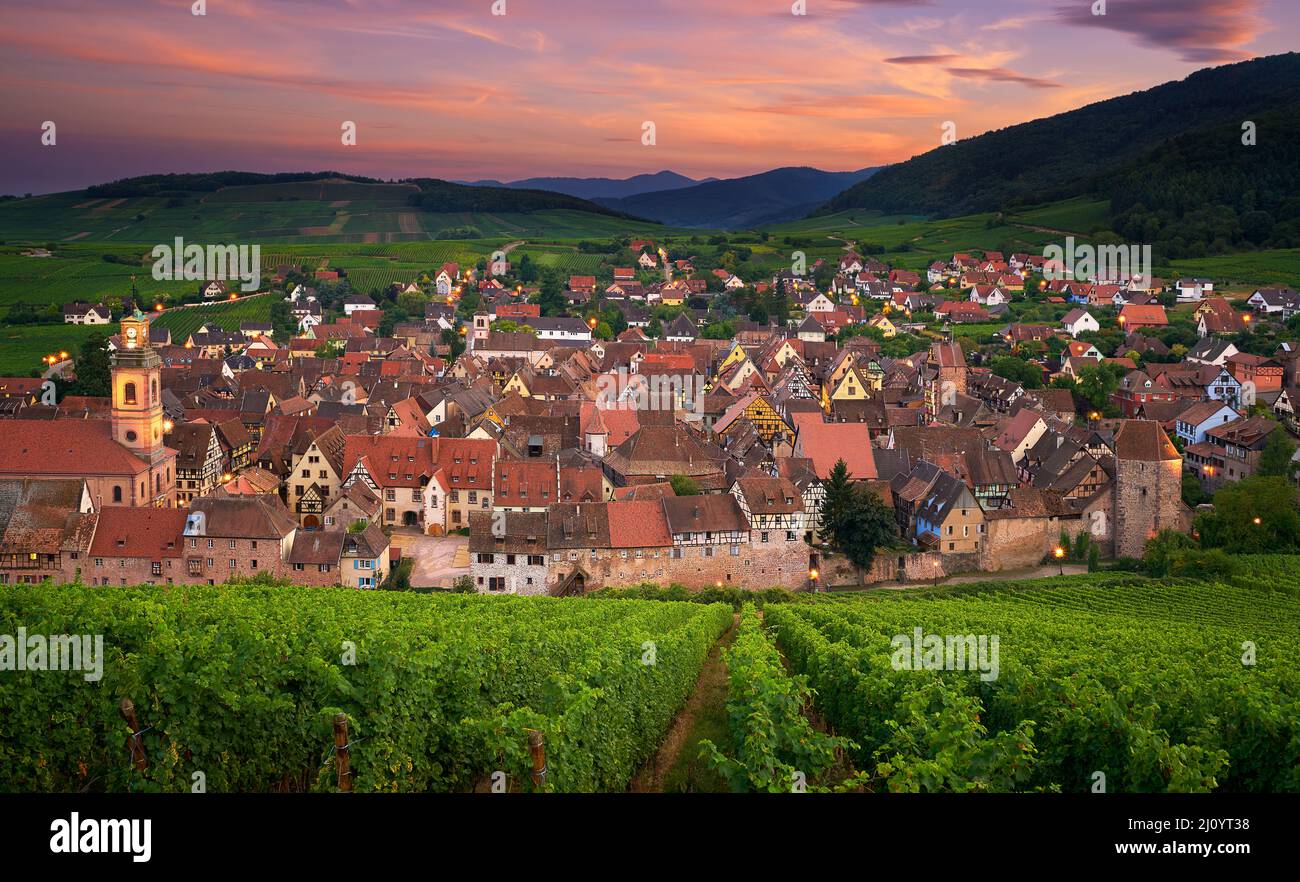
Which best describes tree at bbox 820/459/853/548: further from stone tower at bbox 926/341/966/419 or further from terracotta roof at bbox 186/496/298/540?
stone tower at bbox 926/341/966/419

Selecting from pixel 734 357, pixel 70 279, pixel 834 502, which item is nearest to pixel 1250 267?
pixel 734 357

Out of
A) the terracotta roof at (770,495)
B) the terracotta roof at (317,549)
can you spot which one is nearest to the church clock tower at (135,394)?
the terracotta roof at (317,549)

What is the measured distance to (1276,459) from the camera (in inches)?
2470

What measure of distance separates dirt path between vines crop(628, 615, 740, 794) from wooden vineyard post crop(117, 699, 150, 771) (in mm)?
7921

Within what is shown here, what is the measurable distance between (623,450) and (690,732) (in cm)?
3616

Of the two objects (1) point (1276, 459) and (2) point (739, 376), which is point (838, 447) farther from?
(2) point (739, 376)

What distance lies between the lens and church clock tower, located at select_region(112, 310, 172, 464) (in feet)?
186

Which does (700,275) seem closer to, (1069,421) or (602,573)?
(1069,421)

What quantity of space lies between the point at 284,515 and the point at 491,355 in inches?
2311

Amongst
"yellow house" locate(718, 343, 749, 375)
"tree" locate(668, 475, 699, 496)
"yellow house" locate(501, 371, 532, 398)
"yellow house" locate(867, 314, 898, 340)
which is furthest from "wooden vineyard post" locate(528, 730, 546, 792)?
"yellow house" locate(867, 314, 898, 340)

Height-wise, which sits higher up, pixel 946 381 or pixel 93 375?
pixel 93 375

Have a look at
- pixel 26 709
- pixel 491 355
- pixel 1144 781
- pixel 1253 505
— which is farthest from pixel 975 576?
pixel 491 355
